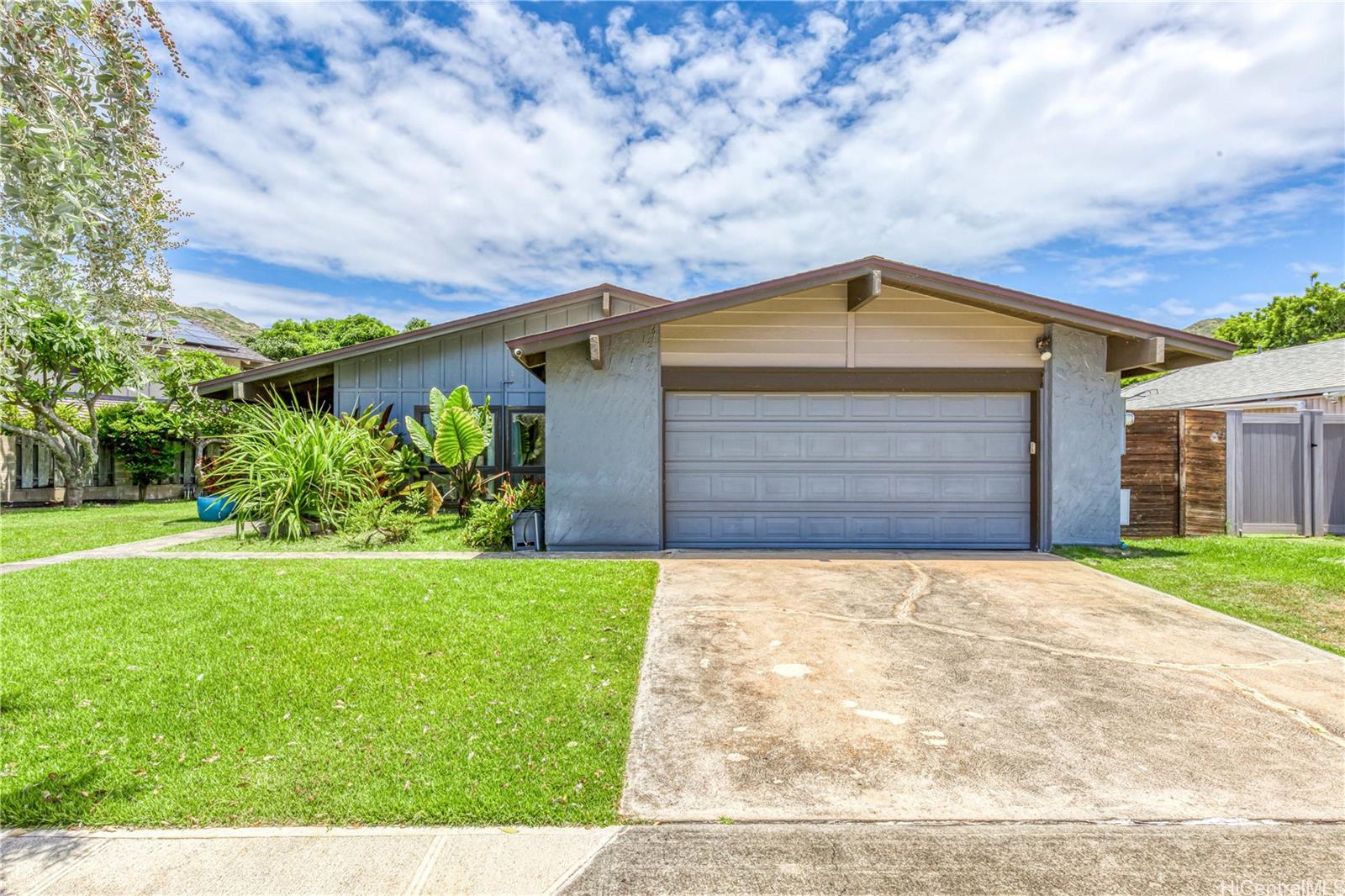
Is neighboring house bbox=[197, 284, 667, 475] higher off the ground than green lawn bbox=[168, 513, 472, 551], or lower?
higher

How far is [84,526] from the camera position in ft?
34.2

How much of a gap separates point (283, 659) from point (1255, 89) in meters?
13.4

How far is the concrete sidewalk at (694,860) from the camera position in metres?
2.16

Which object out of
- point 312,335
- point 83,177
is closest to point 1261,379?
point 83,177

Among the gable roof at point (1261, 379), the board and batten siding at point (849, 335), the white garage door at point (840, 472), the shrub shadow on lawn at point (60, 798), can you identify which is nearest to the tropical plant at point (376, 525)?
the white garage door at point (840, 472)

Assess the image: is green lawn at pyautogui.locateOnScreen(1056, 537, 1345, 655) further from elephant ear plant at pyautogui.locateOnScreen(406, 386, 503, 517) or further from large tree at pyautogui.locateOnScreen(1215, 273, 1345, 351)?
large tree at pyautogui.locateOnScreen(1215, 273, 1345, 351)

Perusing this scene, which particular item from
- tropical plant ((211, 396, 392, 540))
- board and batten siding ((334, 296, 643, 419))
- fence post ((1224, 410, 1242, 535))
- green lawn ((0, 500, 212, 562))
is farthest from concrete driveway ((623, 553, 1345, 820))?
green lawn ((0, 500, 212, 562))

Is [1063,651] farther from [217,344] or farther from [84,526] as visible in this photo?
[217,344]

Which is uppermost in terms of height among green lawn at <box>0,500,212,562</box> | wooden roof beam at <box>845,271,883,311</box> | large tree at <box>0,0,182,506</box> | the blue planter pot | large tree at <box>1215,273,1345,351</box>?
large tree at <box>1215,273,1345,351</box>

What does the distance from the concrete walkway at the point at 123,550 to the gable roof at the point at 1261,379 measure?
61.1 feet

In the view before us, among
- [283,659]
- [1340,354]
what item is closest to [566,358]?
[283,659]

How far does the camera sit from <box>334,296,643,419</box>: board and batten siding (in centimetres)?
1202

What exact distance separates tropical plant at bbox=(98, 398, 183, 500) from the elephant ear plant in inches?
313

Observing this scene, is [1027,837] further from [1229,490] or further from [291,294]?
[291,294]
